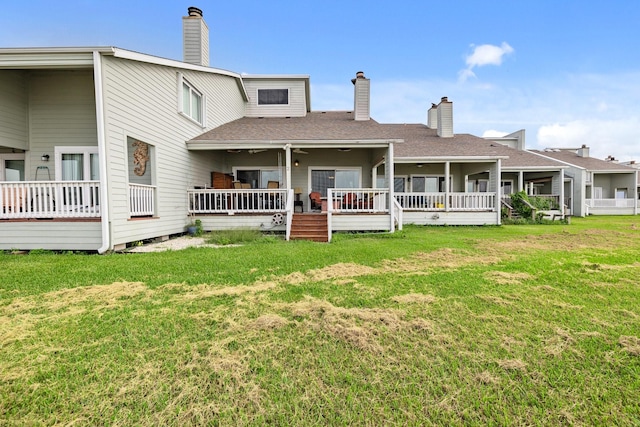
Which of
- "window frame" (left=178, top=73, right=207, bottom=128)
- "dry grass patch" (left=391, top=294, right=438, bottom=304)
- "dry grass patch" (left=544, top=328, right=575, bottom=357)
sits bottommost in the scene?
"dry grass patch" (left=544, top=328, right=575, bottom=357)

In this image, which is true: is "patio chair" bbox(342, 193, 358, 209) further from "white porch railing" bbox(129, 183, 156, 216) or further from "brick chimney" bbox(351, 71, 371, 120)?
"white porch railing" bbox(129, 183, 156, 216)

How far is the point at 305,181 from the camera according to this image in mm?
13438

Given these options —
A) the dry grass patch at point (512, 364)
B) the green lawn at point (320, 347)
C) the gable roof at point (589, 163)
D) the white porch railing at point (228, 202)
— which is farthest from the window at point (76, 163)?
the gable roof at point (589, 163)

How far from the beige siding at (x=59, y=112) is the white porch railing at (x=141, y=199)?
2.17m

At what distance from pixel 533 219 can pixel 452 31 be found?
12430 mm

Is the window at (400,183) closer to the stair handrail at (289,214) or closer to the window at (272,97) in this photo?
the window at (272,97)

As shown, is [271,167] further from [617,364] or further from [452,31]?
[452,31]

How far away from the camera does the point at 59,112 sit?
8367 millimetres

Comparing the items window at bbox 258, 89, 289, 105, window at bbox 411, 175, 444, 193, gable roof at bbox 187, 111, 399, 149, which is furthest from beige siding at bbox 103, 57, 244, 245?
window at bbox 411, 175, 444, 193

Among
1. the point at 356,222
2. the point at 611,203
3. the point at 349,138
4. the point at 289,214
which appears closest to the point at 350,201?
the point at 356,222

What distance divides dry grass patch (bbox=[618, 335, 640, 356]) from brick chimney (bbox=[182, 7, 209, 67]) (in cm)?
1447

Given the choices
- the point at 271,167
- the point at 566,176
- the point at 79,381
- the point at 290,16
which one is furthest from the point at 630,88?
the point at 79,381

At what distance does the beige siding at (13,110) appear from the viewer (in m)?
7.75

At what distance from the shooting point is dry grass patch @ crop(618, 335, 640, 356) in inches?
99.0
